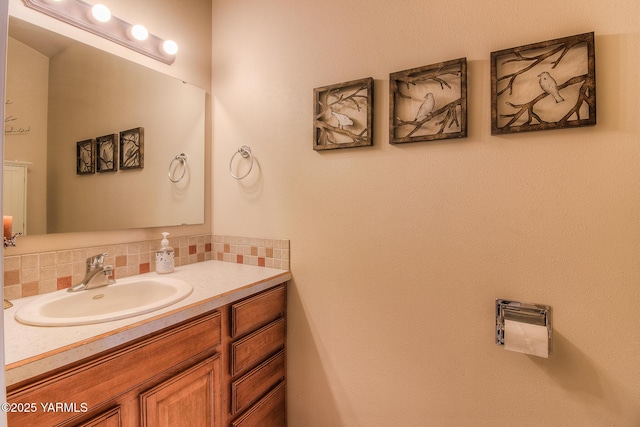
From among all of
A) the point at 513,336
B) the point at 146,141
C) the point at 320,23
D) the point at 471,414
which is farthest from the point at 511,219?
the point at 146,141

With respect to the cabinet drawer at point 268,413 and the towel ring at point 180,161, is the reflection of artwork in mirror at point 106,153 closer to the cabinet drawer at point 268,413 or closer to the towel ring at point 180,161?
the towel ring at point 180,161

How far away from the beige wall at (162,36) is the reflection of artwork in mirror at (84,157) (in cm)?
27

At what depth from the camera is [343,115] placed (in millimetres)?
1401

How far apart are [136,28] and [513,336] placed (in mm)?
1989

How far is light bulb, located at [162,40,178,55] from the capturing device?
1.53 metres

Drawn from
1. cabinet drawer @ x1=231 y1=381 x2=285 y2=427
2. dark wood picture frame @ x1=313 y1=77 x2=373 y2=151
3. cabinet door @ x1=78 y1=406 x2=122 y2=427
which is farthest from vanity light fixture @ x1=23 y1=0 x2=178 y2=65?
cabinet drawer @ x1=231 y1=381 x2=285 y2=427

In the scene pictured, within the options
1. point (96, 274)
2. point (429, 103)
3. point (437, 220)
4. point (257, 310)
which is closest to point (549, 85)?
point (429, 103)

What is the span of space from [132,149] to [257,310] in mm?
960

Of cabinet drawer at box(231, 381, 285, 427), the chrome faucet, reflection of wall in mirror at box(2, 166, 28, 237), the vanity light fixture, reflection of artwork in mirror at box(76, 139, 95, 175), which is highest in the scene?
the vanity light fixture

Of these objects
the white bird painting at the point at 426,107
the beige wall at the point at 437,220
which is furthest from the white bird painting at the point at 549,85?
the white bird painting at the point at 426,107

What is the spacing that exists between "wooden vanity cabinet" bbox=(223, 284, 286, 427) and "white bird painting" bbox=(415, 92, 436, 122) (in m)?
1.02

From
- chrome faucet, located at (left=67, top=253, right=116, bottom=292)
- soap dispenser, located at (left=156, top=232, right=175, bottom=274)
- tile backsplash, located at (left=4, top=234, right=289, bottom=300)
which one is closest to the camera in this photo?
tile backsplash, located at (left=4, top=234, right=289, bottom=300)

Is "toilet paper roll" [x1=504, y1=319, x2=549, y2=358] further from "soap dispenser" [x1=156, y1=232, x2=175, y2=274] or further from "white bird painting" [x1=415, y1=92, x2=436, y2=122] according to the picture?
"soap dispenser" [x1=156, y1=232, x2=175, y2=274]

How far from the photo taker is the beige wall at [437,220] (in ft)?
3.26
